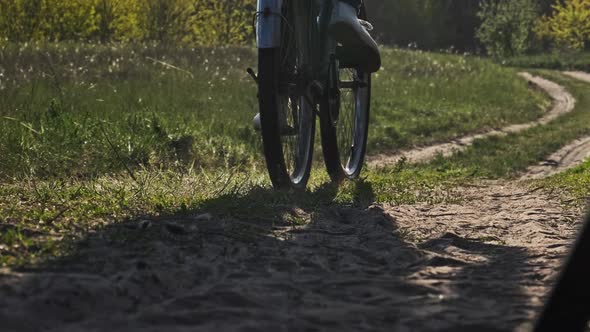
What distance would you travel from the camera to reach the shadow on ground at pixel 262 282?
8.77 ft

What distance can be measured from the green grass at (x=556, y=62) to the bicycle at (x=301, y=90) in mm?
28362

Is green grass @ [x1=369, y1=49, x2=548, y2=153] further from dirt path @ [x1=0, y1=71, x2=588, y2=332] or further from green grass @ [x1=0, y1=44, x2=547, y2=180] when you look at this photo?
dirt path @ [x1=0, y1=71, x2=588, y2=332]

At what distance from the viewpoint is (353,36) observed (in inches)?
232

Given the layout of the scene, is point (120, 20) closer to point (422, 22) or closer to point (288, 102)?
point (288, 102)

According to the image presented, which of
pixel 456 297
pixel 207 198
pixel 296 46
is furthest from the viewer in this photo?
pixel 296 46

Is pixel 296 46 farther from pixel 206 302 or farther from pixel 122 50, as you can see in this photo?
pixel 122 50

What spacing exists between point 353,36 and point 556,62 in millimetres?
32583

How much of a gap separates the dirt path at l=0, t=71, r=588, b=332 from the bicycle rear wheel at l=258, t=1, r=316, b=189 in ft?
1.94

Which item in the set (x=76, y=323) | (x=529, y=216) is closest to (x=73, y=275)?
(x=76, y=323)

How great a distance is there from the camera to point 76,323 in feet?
8.52

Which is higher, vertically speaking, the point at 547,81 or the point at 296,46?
the point at 296,46

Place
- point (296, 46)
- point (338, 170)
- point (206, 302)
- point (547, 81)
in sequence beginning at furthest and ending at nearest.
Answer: point (547, 81) < point (338, 170) < point (296, 46) < point (206, 302)

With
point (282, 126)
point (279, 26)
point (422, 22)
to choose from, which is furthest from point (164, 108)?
point (422, 22)

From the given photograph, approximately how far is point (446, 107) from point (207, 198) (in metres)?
10.6
